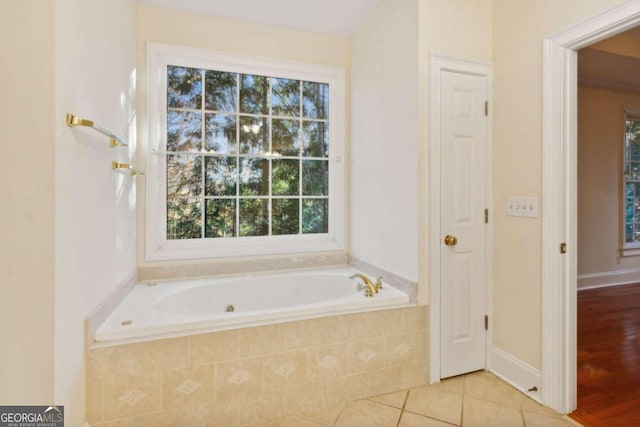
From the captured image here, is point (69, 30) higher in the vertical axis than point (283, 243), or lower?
higher

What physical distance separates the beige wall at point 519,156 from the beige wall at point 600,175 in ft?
8.94

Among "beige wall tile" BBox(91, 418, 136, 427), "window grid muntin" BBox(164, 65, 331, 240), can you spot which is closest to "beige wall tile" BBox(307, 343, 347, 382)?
"beige wall tile" BBox(91, 418, 136, 427)

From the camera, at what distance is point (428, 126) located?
203cm

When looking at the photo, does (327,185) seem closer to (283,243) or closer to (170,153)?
(283,243)

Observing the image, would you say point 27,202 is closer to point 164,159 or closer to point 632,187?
point 164,159

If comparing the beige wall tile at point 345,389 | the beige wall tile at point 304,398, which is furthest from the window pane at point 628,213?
the beige wall tile at point 304,398

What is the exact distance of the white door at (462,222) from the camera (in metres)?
2.08

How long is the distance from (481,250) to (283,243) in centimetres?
148

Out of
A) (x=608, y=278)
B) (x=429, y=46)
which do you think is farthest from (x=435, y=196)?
(x=608, y=278)

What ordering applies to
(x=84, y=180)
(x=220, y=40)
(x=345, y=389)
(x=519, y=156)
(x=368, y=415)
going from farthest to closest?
(x=220, y=40) < (x=519, y=156) < (x=345, y=389) < (x=368, y=415) < (x=84, y=180)

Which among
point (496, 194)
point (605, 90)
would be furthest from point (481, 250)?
point (605, 90)

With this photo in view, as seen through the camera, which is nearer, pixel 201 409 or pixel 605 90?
pixel 201 409

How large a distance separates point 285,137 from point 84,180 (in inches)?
63.6

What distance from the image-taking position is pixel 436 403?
1.87m
